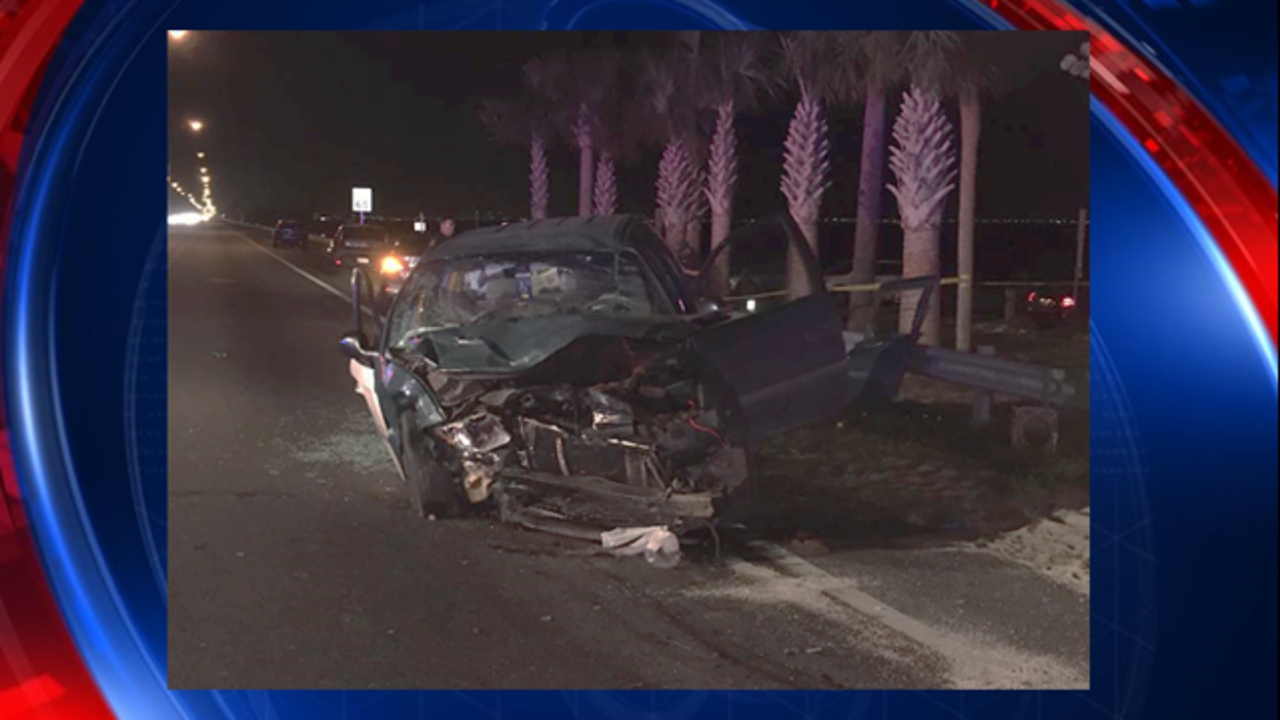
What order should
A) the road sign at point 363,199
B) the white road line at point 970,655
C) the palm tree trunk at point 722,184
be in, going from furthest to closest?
the road sign at point 363,199 → the palm tree trunk at point 722,184 → the white road line at point 970,655

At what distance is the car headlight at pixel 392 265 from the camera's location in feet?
19.4

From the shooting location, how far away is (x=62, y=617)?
590 cm

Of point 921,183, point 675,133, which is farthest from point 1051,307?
point 675,133

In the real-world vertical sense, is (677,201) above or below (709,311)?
above

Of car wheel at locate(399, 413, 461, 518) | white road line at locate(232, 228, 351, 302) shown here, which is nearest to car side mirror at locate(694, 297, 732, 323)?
car wheel at locate(399, 413, 461, 518)

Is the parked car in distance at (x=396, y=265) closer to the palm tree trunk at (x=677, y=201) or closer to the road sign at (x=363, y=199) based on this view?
the road sign at (x=363, y=199)

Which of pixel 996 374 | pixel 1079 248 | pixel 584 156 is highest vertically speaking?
pixel 584 156

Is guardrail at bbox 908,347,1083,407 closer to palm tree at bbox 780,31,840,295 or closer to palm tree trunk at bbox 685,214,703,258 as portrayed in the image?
palm tree at bbox 780,31,840,295

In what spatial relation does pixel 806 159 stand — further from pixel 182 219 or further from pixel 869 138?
pixel 182 219

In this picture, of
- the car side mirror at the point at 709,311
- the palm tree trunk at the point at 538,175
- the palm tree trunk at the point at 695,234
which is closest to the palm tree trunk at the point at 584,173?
the palm tree trunk at the point at 538,175

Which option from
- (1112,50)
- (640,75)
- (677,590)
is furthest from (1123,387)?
(640,75)

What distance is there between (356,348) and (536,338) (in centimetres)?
94

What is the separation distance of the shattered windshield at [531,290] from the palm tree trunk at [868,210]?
38.2 inches

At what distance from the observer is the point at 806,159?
229 inches
